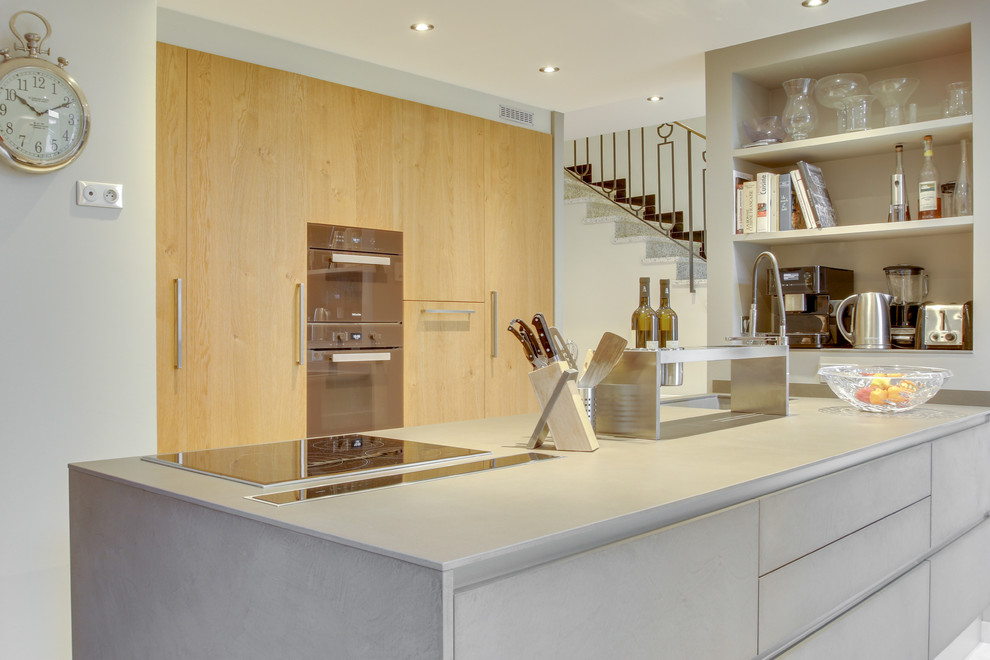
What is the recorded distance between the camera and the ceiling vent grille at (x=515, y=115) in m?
4.79

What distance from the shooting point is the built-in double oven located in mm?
3777

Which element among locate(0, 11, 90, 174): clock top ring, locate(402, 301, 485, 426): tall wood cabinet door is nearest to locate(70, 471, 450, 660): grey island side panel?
locate(0, 11, 90, 174): clock top ring

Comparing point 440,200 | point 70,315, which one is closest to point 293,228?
point 440,200

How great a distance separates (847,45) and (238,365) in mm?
3028

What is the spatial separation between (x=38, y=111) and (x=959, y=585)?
304cm

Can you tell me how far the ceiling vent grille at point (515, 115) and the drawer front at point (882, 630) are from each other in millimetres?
3534

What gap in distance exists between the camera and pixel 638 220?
7531 millimetres

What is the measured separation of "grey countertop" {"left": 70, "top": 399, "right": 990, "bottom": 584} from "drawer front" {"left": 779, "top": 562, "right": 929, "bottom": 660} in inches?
12.0

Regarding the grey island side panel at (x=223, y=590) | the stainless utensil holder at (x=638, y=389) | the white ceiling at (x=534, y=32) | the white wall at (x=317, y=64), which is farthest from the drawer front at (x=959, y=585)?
the white wall at (x=317, y=64)

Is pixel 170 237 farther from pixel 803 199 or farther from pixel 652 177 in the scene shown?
pixel 652 177

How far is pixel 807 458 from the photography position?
5.02 ft

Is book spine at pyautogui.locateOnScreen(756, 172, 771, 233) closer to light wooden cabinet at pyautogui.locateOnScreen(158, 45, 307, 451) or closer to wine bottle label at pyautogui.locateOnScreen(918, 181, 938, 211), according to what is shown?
wine bottle label at pyautogui.locateOnScreen(918, 181, 938, 211)

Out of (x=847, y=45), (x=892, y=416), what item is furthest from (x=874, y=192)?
(x=892, y=416)

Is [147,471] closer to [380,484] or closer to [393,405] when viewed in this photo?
[380,484]
